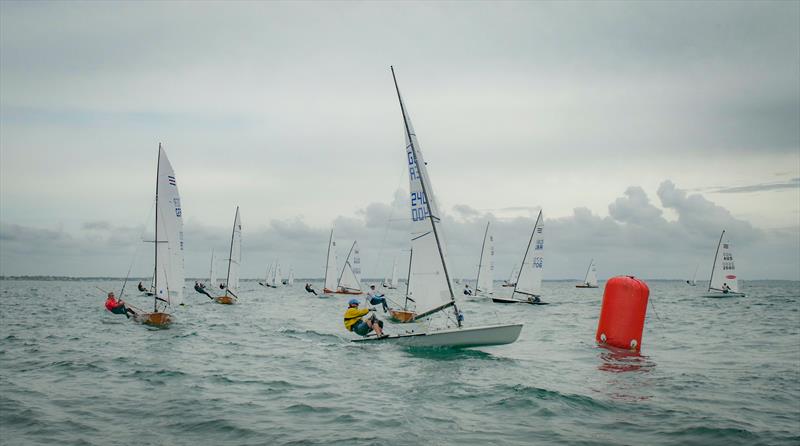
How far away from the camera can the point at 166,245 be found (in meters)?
25.4

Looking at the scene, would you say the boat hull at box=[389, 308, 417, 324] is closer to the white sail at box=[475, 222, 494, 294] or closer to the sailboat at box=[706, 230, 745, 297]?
the white sail at box=[475, 222, 494, 294]

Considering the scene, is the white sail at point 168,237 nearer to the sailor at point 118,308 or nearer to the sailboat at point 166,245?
the sailboat at point 166,245

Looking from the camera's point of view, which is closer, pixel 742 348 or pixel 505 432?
pixel 505 432

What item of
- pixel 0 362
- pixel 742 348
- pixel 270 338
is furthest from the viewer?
pixel 270 338

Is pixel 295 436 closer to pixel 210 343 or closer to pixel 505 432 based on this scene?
pixel 505 432

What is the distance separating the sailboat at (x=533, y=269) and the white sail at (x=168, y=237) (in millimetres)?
25551

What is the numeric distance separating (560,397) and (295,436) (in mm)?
5419

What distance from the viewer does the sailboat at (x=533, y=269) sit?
1625 inches

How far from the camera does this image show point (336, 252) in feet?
209

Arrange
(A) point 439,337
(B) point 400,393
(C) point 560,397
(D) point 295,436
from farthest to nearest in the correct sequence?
(A) point 439,337 → (B) point 400,393 → (C) point 560,397 → (D) point 295,436

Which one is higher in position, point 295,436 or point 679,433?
point 679,433

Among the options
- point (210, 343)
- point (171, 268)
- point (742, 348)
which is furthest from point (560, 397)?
point (171, 268)

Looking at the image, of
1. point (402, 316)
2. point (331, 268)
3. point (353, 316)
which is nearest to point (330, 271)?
point (331, 268)

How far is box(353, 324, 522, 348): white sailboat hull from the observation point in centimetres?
1552
